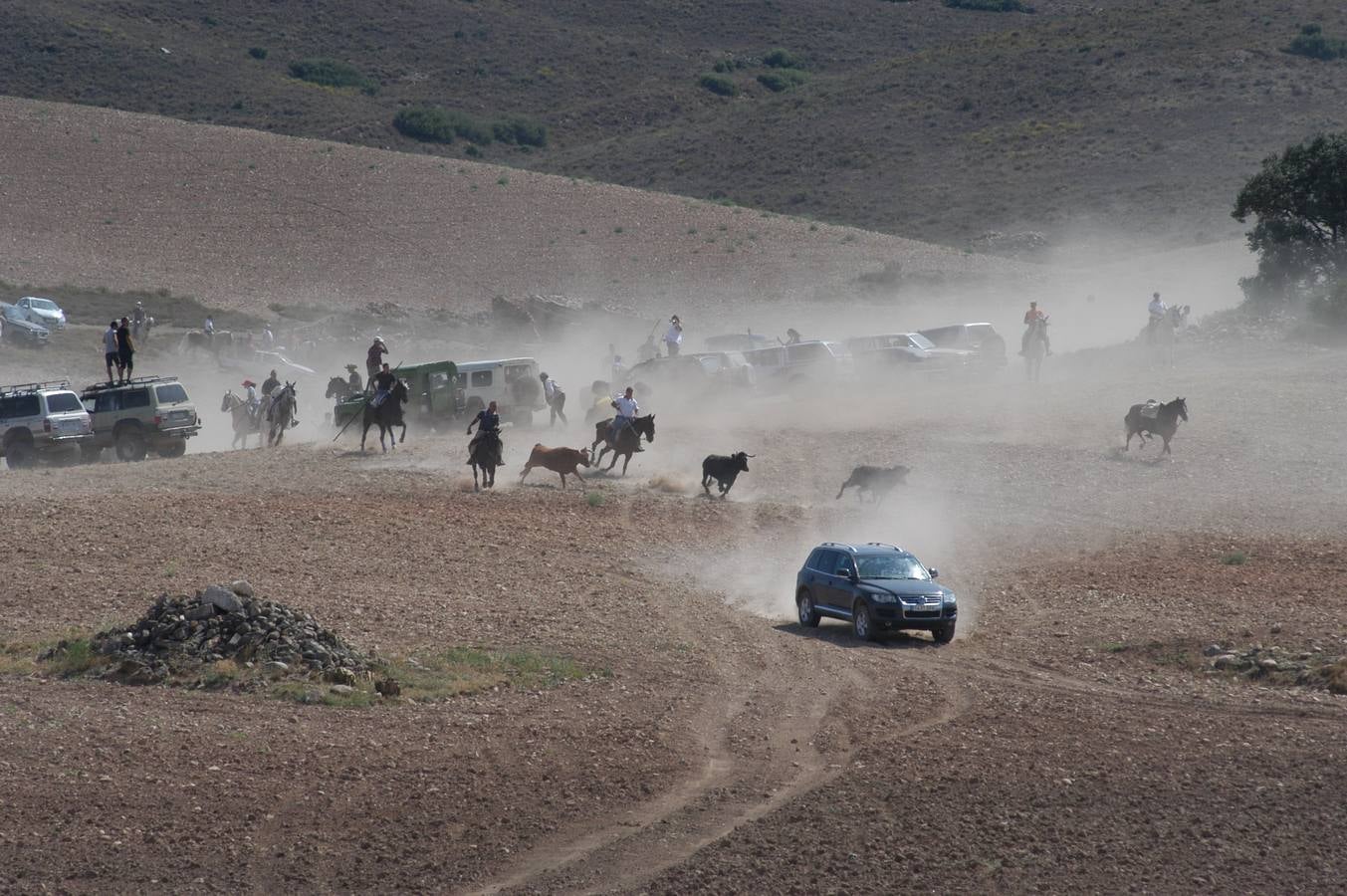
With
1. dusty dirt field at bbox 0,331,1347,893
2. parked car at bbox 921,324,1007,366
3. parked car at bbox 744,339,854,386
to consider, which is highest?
parked car at bbox 921,324,1007,366

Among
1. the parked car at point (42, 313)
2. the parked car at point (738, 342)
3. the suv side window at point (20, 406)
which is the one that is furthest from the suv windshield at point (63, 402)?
the parked car at point (42, 313)

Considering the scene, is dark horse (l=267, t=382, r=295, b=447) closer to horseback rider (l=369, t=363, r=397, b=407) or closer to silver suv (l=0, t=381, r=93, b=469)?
horseback rider (l=369, t=363, r=397, b=407)

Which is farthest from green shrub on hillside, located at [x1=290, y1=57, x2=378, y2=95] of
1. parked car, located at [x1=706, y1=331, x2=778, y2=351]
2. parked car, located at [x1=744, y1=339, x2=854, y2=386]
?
parked car, located at [x1=744, y1=339, x2=854, y2=386]

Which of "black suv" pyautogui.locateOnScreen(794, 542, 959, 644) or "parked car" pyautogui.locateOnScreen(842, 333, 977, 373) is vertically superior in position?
"parked car" pyautogui.locateOnScreen(842, 333, 977, 373)

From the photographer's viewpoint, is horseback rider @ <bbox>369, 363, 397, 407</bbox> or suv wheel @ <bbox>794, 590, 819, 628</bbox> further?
horseback rider @ <bbox>369, 363, 397, 407</bbox>

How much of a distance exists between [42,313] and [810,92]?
205 feet

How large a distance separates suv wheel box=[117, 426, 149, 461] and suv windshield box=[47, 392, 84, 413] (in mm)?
1058

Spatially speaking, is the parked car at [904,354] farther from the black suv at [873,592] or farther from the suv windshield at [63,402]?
the black suv at [873,592]

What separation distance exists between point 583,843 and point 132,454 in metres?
24.8

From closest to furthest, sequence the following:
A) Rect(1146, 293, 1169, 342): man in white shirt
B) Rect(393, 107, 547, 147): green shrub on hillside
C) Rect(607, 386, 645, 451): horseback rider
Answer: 1. Rect(607, 386, 645, 451): horseback rider
2. Rect(1146, 293, 1169, 342): man in white shirt
3. Rect(393, 107, 547, 147): green shrub on hillside

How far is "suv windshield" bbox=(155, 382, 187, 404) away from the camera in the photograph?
34156mm

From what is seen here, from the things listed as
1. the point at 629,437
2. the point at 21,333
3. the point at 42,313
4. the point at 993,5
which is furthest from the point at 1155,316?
the point at 993,5

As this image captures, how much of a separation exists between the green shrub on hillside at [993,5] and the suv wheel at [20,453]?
11434 cm

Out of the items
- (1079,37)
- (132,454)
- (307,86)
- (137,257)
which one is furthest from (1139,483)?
(307,86)
